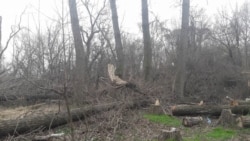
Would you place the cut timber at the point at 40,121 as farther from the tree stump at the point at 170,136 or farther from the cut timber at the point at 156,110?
the tree stump at the point at 170,136

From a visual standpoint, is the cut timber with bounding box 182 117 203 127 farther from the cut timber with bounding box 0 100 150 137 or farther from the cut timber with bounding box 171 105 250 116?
the cut timber with bounding box 0 100 150 137

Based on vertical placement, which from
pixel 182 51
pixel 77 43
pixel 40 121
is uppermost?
pixel 77 43

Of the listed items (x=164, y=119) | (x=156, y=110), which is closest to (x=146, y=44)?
(x=156, y=110)

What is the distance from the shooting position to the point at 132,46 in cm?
2828

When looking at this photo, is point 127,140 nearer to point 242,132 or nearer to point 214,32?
point 242,132

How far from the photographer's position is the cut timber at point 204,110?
406 inches

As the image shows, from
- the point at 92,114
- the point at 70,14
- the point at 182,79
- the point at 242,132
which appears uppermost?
the point at 70,14

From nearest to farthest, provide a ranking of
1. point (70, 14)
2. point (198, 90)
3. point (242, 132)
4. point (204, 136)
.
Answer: point (204, 136) → point (242, 132) → point (70, 14) → point (198, 90)

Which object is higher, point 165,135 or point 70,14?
point 70,14

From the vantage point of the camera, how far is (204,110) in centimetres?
1030

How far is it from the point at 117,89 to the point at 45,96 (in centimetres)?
403

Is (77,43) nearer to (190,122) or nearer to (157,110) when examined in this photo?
(157,110)

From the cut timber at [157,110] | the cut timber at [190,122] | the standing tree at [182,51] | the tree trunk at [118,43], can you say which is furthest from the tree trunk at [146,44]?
the cut timber at [190,122]

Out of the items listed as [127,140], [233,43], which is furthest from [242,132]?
[233,43]
